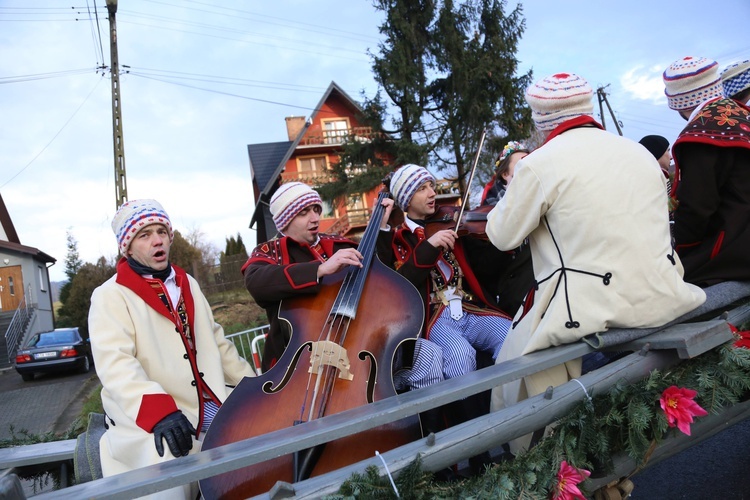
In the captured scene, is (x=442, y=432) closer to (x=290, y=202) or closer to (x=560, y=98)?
(x=560, y=98)

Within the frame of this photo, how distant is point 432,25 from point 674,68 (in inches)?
614

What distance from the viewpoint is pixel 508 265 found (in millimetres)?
3547

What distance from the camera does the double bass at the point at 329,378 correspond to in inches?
76.8

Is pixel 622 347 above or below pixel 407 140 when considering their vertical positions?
below

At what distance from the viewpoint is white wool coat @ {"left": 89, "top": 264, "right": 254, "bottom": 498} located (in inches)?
90.9

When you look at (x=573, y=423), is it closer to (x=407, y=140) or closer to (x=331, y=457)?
(x=331, y=457)

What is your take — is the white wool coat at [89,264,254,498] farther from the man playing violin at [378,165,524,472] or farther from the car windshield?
the car windshield

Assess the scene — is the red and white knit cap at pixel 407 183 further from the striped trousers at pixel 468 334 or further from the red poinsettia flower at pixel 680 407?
the red poinsettia flower at pixel 680 407

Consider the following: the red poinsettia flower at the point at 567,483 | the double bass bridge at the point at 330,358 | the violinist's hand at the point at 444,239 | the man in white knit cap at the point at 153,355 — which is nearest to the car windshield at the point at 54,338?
the man in white knit cap at the point at 153,355

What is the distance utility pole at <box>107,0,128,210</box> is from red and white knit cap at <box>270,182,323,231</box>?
13.2 metres

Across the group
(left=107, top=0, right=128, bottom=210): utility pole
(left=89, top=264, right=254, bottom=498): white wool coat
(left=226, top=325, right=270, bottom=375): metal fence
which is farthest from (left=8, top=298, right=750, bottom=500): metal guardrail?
(left=107, top=0, right=128, bottom=210): utility pole

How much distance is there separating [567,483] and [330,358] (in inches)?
38.5

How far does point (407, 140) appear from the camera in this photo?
54.0 feet

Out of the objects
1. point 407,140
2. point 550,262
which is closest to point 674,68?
point 550,262
